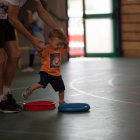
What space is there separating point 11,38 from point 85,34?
708 centimetres

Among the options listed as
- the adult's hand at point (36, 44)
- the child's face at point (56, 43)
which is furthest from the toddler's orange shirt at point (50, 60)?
the adult's hand at point (36, 44)

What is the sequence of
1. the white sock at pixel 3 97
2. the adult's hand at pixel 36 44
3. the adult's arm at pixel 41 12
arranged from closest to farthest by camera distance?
the adult's hand at pixel 36 44 < the white sock at pixel 3 97 < the adult's arm at pixel 41 12

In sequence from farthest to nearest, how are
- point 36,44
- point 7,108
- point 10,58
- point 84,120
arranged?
point 10,58 → point 7,108 → point 36,44 → point 84,120

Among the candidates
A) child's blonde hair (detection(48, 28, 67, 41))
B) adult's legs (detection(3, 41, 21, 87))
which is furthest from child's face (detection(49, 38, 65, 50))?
adult's legs (detection(3, 41, 21, 87))

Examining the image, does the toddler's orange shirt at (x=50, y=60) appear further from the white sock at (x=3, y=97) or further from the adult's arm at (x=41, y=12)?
the white sock at (x=3, y=97)

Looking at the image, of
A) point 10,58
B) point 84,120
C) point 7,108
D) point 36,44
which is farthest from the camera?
point 10,58

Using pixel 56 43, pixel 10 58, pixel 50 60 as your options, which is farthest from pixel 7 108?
pixel 56 43

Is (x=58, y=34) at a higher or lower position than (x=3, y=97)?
higher

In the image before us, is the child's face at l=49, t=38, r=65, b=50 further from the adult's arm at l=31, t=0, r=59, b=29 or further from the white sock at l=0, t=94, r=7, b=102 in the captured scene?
the white sock at l=0, t=94, r=7, b=102

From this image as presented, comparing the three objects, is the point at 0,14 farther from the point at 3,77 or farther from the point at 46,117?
the point at 46,117

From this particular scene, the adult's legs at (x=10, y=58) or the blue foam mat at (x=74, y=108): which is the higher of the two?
the adult's legs at (x=10, y=58)

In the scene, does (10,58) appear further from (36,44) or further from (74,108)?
(74,108)

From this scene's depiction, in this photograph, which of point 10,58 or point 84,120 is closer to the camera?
point 84,120

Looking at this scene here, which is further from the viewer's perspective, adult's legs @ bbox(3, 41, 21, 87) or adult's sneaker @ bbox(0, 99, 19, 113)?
adult's legs @ bbox(3, 41, 21, 87)
